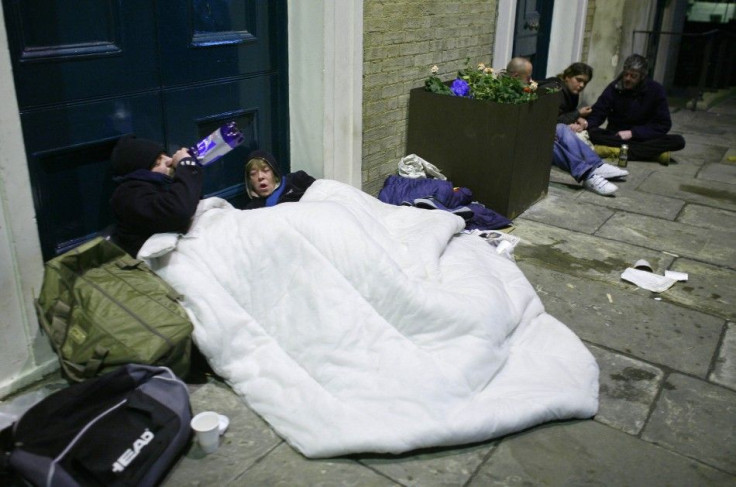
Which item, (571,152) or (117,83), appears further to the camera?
(571,152)

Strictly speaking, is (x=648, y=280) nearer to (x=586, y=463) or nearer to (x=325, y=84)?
(x=586, y=463)

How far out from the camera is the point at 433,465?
262 cm

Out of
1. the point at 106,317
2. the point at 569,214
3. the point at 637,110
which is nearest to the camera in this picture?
the point at 106,317

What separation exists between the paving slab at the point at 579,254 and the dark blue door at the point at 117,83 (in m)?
2.09

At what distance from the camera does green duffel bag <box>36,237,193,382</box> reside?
2744 millimetres

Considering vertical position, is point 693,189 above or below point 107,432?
below

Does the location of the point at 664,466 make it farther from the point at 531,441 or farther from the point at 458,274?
the point at 458,274

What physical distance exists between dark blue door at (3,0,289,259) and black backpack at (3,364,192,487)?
3.15 feet

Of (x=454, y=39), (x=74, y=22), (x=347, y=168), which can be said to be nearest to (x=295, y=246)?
(x=74, y=22)

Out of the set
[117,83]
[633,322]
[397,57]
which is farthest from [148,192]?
[633,322]

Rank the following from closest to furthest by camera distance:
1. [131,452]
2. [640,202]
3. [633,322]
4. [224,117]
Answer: [131,452], [633,322], [224,117], [640,202]

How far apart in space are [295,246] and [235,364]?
1.92 feet

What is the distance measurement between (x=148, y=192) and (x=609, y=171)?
4.56 meters

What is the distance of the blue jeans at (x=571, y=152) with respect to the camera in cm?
617
